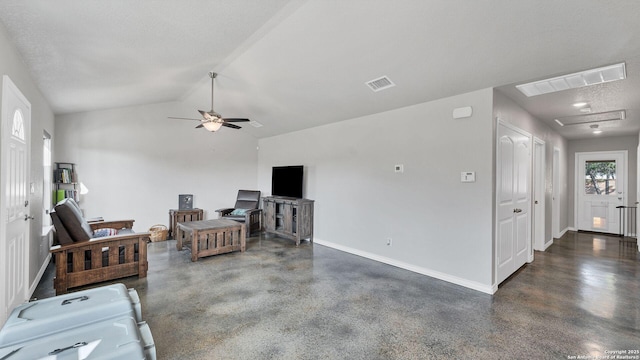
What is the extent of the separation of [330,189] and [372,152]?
4.14ft

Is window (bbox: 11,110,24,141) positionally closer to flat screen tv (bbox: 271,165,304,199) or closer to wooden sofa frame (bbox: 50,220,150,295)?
wooden sofa frame (bbox: 50,220,150,295)

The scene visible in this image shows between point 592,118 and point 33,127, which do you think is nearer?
point 33,127

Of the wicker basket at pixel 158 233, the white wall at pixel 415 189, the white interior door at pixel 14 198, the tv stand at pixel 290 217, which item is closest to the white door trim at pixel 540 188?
the white wall at pixel 415 189

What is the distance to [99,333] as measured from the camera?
149 centimetres

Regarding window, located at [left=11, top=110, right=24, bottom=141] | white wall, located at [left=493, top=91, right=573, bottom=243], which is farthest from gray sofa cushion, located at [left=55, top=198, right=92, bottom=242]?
white wall, located at [left=493, top=91, right=573, bottom=243]

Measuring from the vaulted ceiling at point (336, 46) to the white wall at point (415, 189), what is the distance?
393 mm

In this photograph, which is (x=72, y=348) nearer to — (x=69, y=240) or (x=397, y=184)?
(x=69, y=240)

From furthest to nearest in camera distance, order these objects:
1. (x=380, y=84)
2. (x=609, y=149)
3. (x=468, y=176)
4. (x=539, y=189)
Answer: (x=609, y=149)
(x=539, y=189)
(x=380, y=84)
(x=468, y=176)

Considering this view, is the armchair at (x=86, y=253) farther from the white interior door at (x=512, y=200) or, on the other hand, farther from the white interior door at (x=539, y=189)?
the white interior door at (x=539, y=189)

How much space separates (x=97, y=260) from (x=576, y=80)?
5969 millimetres

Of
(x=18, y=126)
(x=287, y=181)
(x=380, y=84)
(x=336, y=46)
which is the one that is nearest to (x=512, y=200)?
(x=380, y=84)

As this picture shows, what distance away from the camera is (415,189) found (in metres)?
3.89

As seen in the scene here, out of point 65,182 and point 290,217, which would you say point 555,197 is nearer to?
point 290,217

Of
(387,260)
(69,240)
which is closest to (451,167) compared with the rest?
(387,260)
